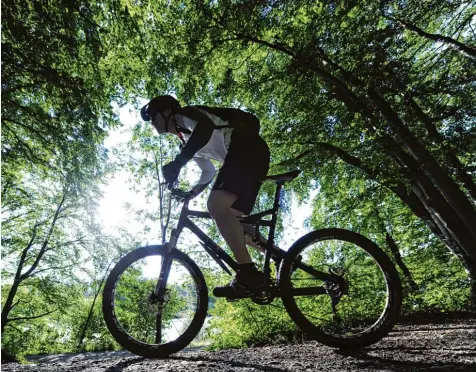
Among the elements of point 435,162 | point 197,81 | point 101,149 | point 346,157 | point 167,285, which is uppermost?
point 197,81

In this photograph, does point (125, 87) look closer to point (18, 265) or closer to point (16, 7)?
point (16, 7)

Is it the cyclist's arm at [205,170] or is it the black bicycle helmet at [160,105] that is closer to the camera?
the black bicycle helmet at [160,105]

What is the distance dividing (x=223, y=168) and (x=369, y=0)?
166 inches

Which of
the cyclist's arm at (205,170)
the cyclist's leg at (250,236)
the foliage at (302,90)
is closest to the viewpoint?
the cyclist's leg at (250,236)

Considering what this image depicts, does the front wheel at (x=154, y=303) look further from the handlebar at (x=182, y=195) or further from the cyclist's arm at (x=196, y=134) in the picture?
the cyclist's arm at (x=196, y=134)

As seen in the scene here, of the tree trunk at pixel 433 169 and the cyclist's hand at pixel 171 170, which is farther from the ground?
the tree trunk at pixel 433 169

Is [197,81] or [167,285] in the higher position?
[197,81]

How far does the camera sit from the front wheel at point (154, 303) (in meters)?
2.96

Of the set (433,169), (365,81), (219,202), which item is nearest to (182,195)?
(219,202)

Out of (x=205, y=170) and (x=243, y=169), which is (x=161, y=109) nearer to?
(x=205, y=170)

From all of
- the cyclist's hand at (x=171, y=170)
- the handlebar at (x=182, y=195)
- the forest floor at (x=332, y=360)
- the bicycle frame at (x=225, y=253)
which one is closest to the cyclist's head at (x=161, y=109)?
the cyclist's hand at (x=171, y=170)

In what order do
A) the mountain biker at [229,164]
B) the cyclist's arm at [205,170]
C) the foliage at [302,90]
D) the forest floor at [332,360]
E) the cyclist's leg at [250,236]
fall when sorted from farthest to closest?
the foliage at [302,90] → the cyclist's arm at [205,170] → the cyclist's leg at [250,236] → the mountain biker at [229,164] → the forest floor at [332,360]

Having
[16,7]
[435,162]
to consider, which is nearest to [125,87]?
[16,7]

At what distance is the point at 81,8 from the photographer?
4980 millimetres
